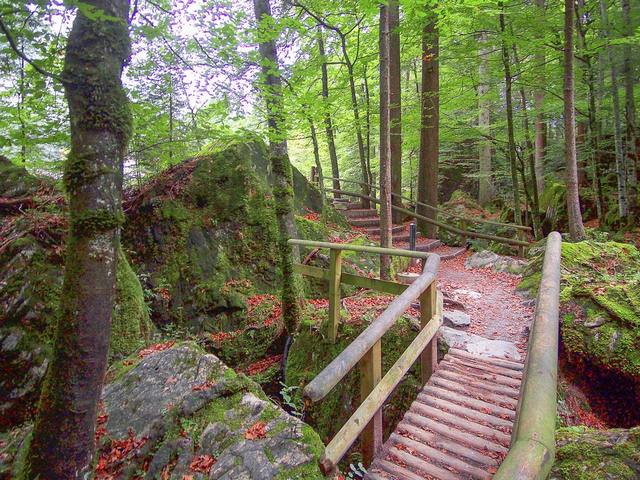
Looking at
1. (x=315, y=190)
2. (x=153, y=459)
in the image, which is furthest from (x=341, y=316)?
(x=315, y=190)

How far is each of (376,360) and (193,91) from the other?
497 cm

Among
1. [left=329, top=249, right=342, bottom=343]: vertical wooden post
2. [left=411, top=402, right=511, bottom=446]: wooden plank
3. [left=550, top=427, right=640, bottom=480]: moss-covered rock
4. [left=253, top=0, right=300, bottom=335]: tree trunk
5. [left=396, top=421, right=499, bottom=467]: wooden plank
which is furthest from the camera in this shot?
[left=253, top=0, right=300, bottom=335]: tree trunk

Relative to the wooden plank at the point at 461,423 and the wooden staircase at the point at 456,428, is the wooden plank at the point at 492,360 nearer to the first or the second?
the wooden staircase at the point at 456,428

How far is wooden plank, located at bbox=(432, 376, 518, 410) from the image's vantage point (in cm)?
319

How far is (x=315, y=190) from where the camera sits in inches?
422

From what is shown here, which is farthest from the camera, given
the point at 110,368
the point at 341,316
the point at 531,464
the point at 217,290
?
the point at 217,290

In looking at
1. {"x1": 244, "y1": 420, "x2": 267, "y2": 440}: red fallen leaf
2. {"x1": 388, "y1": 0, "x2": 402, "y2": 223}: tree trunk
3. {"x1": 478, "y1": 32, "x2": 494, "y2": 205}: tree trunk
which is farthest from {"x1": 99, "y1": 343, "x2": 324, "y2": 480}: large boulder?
{"x1": 478, "y1": 32, "x2": 494, "y2": 205}: tree trunk

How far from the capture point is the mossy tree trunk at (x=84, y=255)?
2.55m

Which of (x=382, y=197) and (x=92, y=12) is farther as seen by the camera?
(x=382, y=197)

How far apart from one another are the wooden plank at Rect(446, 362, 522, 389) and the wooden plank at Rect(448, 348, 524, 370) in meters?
0.20

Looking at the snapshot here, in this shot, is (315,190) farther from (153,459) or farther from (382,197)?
(153,459)

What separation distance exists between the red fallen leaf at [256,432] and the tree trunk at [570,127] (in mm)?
7264

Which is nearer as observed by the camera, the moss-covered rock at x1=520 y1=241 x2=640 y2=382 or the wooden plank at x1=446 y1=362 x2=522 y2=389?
the wooden plank at x1=446 y1=362 x2=522 y2=389

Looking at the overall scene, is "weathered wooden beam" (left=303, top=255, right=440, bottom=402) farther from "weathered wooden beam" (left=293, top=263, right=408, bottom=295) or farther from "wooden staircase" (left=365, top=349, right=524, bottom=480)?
"wooden staircase" (left=365, top=349, right=524, bottom=480)
